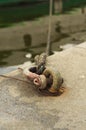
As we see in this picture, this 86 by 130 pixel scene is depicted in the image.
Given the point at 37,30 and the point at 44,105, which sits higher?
the point at 44,105

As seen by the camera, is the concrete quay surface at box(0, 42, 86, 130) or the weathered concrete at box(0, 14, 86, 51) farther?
the weathered concrete at box(0, 14, 86, 51)

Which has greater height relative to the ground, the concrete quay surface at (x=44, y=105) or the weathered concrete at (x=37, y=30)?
the concrete quay surface at (x=44, y=105)

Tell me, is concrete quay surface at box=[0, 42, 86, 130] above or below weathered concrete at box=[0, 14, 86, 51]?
above

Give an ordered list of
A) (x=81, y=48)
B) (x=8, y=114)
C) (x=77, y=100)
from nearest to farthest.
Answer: (x=8, y=114), (x=77, y=100), (x=81, y=48)

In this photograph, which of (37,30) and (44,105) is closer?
(44,105)

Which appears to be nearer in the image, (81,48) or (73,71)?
(73,71)

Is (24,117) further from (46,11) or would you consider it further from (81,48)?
(46,11)

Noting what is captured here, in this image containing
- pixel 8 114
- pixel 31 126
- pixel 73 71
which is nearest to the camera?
pixel 31 126

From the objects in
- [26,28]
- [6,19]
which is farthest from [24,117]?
[6,19]
